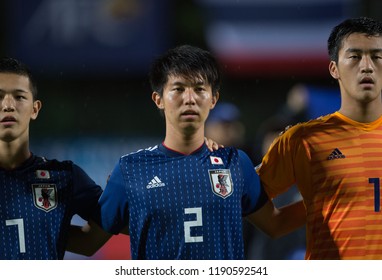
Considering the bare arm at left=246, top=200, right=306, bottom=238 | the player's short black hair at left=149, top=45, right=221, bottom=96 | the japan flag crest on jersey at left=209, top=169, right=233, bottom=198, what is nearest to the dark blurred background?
the bare arm at left=246, top=200, right=306, bottom=238

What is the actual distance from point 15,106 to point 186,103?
885mm

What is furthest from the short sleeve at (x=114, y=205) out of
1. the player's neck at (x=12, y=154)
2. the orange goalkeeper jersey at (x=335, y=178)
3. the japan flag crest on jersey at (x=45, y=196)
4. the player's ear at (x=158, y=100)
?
the orange goalkeeper jersey at (x=335, y=178)

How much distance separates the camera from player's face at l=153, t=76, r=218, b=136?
470cm

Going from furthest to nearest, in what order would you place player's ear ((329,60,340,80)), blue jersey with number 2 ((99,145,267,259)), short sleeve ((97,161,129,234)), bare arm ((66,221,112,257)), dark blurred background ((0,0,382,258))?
dark blurred background ((0,0,382,258)) → bare arm ((66,221,112,257)) → player's ear ((329,60,340,80)) → short sleeve ((97,161,129,234)) → blue jersey with number 2 ((99,145,267,259))

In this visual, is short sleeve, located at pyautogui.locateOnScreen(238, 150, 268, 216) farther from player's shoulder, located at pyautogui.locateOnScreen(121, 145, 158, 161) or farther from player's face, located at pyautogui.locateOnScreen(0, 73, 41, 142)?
player's face, located at pyautogui.locateOnScreen(0, 73, 41, 142)

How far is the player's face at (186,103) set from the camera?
4695mm

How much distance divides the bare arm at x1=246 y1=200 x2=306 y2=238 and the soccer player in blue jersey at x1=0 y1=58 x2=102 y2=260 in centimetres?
87

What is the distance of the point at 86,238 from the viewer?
505cm

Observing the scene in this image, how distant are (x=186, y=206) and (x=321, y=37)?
666 cm

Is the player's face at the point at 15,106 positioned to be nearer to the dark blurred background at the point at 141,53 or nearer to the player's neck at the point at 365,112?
the player's neck at the point at 365,112

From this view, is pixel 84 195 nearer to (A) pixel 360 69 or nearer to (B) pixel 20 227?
(B) pixel 20 227

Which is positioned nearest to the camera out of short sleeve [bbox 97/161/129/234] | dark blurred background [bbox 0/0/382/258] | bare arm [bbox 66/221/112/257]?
short sleeve [bbox 97/161/129/234]

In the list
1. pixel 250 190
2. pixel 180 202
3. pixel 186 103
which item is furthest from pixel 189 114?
pixel 250 190
